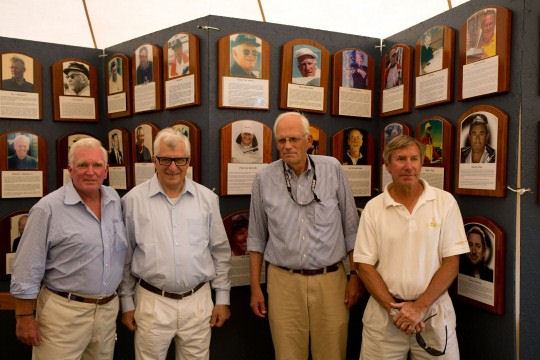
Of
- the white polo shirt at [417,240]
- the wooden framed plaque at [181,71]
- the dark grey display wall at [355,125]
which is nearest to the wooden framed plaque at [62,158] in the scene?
the dark grey display wall at [355,125]

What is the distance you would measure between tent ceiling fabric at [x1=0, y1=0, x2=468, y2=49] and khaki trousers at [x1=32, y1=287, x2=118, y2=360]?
11.7ft

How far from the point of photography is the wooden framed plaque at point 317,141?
3451 millimetres

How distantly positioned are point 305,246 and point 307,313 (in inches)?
16.8

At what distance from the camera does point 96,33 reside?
5184 mm

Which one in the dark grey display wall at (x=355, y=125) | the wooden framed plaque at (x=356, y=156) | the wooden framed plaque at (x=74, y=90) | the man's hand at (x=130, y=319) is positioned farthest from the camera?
the wooden framed plaque at (x=74, y=90)

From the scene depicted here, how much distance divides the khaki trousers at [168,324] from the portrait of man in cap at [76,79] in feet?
7.14

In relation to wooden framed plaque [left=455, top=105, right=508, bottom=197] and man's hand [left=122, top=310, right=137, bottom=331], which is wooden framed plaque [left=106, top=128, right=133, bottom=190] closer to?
man's hand [left=122, top=310, right=137, bottom=331]

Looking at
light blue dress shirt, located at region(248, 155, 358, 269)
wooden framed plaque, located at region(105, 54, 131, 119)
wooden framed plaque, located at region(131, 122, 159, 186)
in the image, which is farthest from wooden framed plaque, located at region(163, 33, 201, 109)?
light blue dress shirt, located at region(248, 155, 358, 269)

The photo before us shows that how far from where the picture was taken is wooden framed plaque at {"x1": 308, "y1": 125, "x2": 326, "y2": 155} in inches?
136

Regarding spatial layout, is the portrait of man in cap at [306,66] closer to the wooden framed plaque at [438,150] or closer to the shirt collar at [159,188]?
the wooden framed plaque at [438,150]

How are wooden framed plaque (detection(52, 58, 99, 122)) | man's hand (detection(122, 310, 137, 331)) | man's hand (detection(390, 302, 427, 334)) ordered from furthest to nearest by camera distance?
wooden framed plaque (detection(52, 58, 99, 122)), man's hand (detection(122, 310, 137, 331)), man's hand (detection(390, 302, 427, 334))

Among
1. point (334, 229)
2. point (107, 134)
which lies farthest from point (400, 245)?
point (107, 134)

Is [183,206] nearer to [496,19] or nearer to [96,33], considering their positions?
[496,19]

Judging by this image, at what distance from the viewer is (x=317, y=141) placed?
347cm
